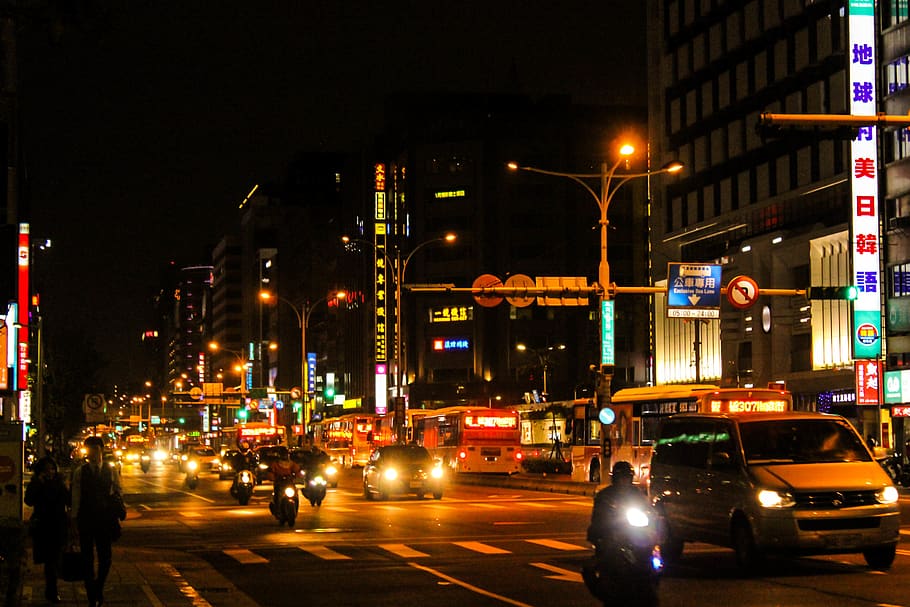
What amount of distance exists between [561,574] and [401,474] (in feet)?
72.4

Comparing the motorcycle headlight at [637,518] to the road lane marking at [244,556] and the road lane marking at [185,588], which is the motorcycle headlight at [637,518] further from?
the road lane marking at [244,556]

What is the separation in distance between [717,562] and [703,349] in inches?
2472

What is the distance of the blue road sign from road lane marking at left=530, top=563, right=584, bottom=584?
2133 centimetres

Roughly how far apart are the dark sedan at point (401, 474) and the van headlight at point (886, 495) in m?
23.7

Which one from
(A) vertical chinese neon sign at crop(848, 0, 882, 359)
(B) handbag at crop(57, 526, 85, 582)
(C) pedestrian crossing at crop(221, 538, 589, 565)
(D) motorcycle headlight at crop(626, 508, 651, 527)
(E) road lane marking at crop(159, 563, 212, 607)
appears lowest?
(C) pedestrian crossing at crop(221, 538, 589, 565)

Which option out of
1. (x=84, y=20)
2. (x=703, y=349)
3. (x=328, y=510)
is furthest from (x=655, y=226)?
(x=84, y=20)

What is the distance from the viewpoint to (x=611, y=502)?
42.4ft

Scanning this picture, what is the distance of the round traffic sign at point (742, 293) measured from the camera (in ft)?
129

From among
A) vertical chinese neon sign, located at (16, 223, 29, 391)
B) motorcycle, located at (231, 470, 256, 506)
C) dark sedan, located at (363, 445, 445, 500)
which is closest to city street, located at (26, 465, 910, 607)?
motorcycle, located at (231, 470, 256, 506)

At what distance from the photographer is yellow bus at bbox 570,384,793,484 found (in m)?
34.7

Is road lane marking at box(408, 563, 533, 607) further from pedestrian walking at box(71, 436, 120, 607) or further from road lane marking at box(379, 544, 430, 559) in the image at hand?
pedestrian walking at box(71, 436, 120, 607)

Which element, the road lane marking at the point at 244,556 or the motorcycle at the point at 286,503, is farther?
the motorcycle at the point at 286,503

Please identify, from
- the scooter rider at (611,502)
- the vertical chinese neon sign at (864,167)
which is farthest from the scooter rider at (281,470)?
the vertical chinese neon sign at (864,167)

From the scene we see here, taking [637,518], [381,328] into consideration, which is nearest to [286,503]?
[637,518]
